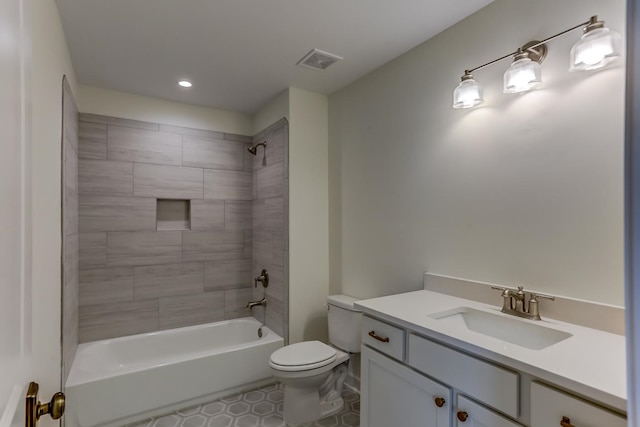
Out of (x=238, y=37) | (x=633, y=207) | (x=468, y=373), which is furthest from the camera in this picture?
(x=238, y=37)

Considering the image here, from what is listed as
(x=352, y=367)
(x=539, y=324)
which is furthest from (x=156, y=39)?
(x=352, y=367)

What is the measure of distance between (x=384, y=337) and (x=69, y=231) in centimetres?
216

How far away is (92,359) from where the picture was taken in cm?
258

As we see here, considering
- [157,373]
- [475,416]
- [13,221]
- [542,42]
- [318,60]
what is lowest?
[157,373]

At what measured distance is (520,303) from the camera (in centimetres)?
147

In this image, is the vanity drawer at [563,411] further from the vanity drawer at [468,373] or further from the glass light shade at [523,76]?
the glass light shade at [523,76]

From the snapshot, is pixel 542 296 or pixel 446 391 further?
pixel 542 296

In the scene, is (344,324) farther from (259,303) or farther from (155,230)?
(155,230)

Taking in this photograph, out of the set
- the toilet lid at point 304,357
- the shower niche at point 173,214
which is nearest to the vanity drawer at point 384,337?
the toilet lid at point 304,357

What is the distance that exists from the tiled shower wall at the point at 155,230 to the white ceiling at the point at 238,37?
1.81ft

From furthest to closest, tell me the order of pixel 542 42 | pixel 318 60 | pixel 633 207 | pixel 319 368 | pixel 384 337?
pixel 318 60, pixel 319 368, pixel 384 337, pixel 542 42, pixel 633 207

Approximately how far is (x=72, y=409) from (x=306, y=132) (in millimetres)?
2575

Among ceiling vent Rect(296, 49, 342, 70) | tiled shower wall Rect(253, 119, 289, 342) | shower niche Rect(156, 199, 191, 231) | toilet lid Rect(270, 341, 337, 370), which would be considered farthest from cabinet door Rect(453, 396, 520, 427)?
shower niche Rect(156, 199, 191, 231)

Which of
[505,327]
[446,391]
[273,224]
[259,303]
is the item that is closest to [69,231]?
[273,224]
